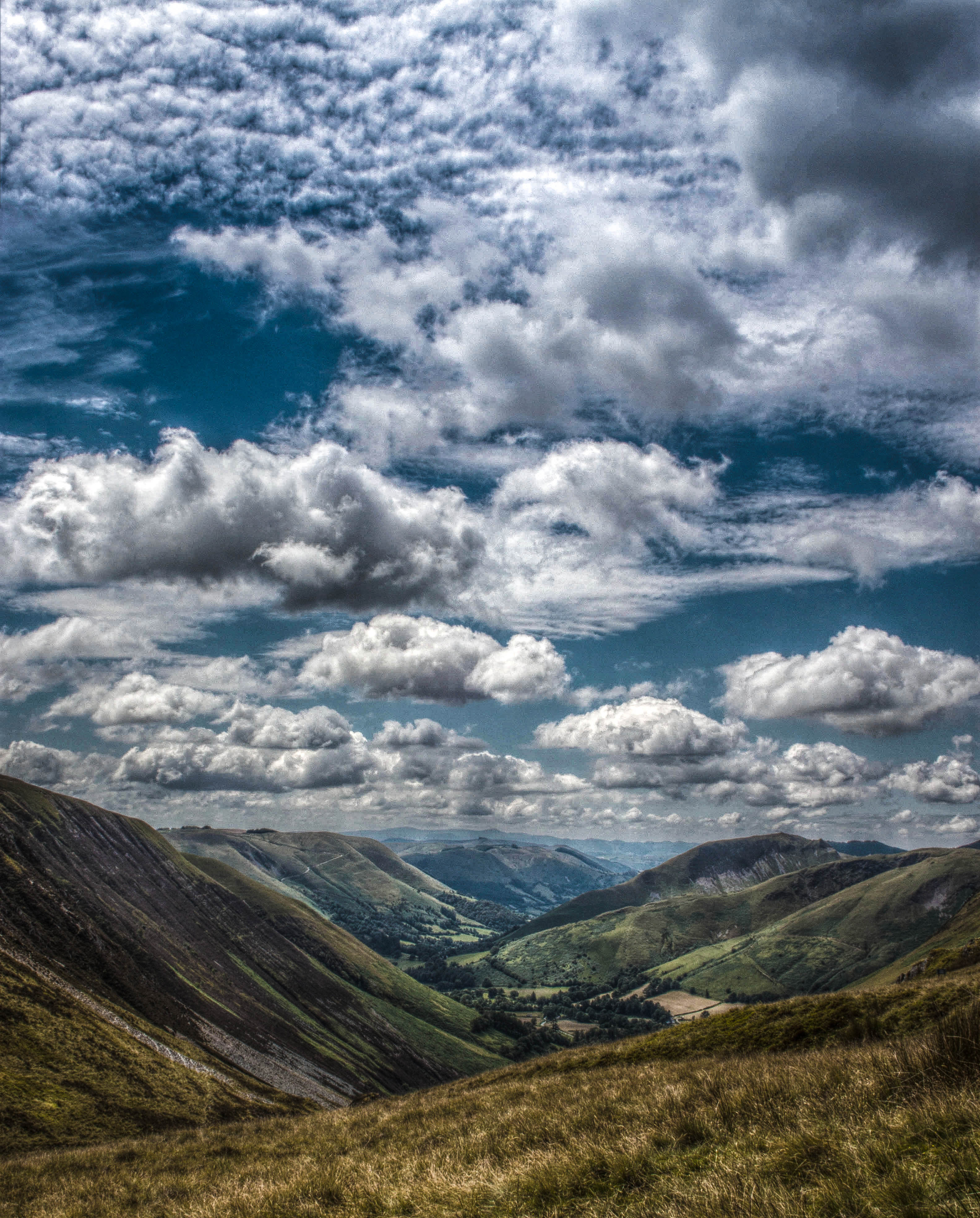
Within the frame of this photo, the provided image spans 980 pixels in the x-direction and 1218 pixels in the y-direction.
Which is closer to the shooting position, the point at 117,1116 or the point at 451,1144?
the point at 451,1144

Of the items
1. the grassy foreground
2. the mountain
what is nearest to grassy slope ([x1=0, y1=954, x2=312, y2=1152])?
the mountain

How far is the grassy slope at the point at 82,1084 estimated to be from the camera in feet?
227

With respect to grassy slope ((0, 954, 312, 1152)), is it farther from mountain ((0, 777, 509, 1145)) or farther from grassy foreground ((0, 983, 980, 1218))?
grassy foreground ((0, 983, 980, 1218))

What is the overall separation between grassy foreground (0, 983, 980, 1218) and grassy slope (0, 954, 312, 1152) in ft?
211

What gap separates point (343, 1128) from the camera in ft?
76.2

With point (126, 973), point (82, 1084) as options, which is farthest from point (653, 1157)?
point (126, 973)

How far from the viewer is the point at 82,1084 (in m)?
86.9

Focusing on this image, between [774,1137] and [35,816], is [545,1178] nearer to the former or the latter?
[774,1137]

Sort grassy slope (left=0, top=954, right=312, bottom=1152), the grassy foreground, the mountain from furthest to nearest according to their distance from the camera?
the mountain → grassy slope (left=0, top=954, right=312, bottom=1152) → the grassy foreground

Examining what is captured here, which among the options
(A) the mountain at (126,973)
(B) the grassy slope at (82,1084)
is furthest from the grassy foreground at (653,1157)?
(A) the mountain at (126,973)

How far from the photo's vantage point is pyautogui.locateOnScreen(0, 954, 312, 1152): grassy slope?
6925 centimetres

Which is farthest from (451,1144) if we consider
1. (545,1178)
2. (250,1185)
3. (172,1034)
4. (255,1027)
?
(255,1027)

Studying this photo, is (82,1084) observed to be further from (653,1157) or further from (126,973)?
(653,1157)

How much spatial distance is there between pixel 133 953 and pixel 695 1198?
637 ft
